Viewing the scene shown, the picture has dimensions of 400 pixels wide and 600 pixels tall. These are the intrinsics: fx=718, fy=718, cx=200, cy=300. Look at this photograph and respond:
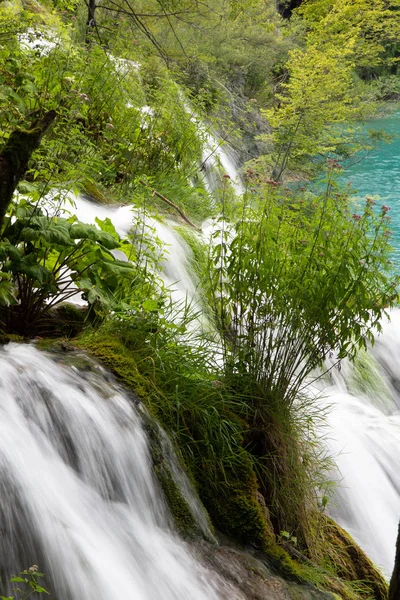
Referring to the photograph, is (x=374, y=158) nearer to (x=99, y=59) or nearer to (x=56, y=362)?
(x=99, y=59)

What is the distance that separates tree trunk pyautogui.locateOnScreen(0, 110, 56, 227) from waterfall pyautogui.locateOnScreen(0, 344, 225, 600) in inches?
28.8

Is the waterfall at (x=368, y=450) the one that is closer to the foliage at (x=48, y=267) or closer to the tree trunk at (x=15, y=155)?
the foliage at (x=48, y=267)

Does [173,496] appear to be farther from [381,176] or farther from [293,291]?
[381,176]

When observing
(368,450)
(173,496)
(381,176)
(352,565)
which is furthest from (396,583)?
(381,176)

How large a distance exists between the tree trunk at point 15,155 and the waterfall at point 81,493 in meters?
0.73

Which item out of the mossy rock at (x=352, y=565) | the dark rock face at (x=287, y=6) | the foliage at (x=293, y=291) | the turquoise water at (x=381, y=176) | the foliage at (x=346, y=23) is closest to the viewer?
the mossy rock at (x=352, y=565)

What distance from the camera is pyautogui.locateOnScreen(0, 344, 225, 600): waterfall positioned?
2.35 m

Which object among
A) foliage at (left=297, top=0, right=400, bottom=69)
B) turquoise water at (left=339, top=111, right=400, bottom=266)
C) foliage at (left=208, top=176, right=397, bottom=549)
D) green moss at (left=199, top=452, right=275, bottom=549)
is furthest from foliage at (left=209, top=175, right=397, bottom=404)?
foliage at (left=297, top=0, right=400, bottom=69)

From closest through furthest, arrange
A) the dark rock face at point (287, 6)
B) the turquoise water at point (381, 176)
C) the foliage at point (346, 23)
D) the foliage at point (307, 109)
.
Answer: the foliage at point (307, 109)
the turquoise water at point (381, 176)
the foliage at point (346, 23)
the dark rock face at point (287, 6)

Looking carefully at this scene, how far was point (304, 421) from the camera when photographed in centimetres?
436

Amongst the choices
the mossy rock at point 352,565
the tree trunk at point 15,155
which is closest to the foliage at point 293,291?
the mossy rock at point 352,565

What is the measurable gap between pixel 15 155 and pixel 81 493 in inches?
61.6

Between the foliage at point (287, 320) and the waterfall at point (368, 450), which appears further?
the waterfall at point (368, 450)

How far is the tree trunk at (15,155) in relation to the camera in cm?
329
